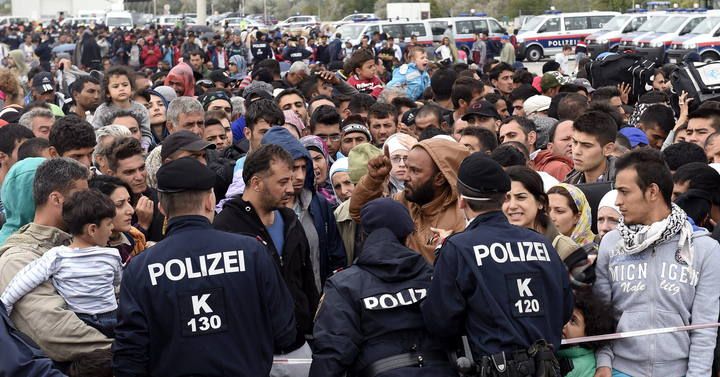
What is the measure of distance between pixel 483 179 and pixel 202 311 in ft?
4.76

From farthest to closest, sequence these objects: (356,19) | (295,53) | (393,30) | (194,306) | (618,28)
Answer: (356,19), (393,30), (618,28), (295,53), (194,306)

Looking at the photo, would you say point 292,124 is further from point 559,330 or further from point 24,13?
point 24,13

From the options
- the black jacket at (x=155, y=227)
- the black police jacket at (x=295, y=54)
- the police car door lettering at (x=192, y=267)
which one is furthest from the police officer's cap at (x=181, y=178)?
the black police jacket at (x=295, y=54)

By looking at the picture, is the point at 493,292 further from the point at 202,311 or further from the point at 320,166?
the point at 320,166

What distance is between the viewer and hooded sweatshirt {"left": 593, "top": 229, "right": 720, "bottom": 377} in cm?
522

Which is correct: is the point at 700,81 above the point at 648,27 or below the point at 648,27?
below

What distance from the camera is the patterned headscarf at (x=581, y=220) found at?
645cm

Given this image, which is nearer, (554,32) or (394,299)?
(394,299)

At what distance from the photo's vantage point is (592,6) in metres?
65.6

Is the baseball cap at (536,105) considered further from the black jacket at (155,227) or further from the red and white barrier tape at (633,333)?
the red and white barrier tape at (633,333)

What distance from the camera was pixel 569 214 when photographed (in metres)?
6.46

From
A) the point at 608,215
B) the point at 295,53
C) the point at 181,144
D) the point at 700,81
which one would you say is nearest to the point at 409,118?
the point at 700,81

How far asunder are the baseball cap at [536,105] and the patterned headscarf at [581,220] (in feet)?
16.2

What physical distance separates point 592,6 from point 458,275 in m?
63.6
